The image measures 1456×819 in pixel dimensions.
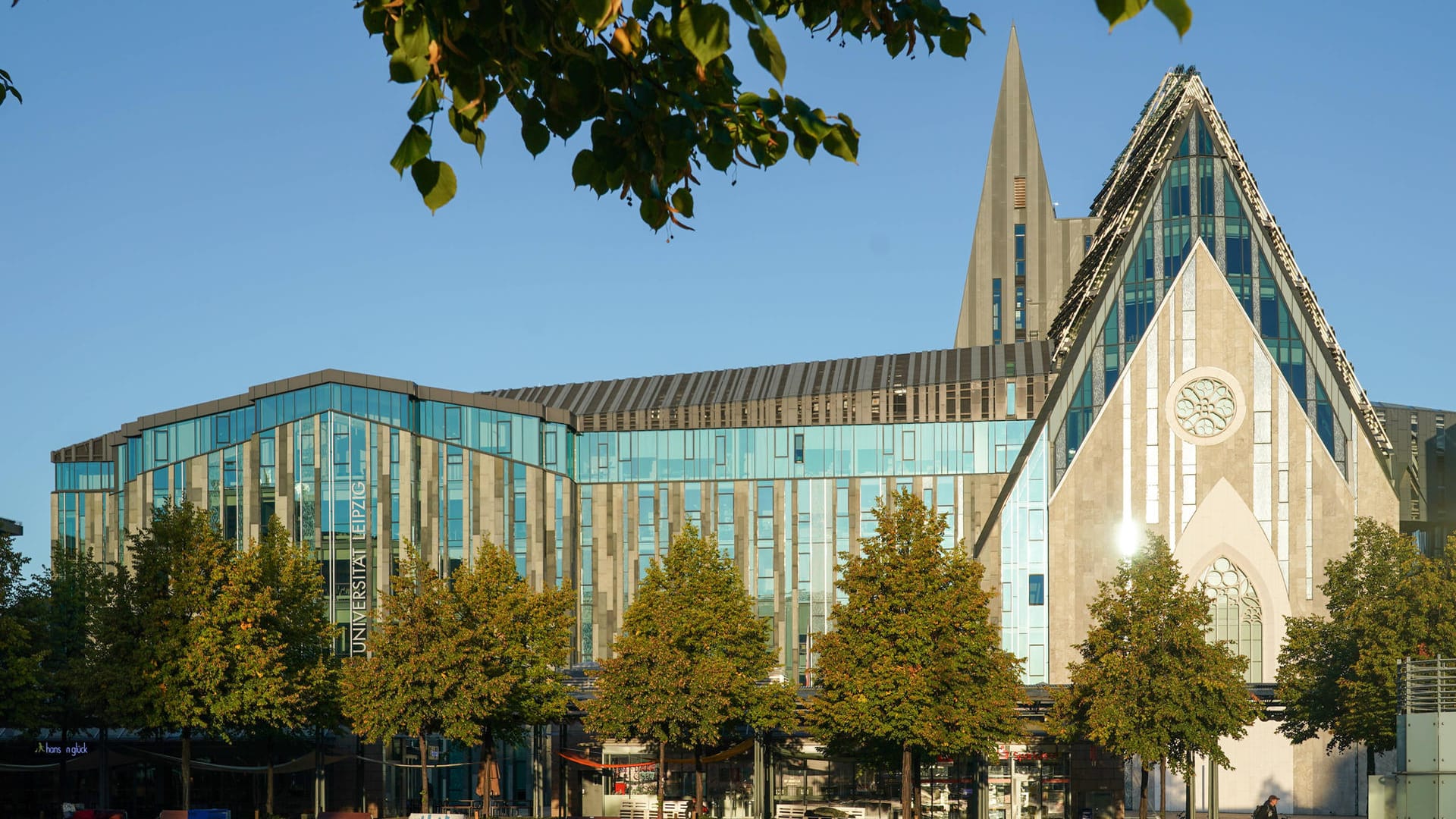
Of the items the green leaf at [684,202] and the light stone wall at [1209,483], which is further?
the light stone wall at [1209,483]

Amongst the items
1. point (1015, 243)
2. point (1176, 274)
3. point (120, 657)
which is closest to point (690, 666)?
point (120, 657)

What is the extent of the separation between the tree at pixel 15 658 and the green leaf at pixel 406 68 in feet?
189

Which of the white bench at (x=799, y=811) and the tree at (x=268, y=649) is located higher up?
the tree at (x=268, y=649)

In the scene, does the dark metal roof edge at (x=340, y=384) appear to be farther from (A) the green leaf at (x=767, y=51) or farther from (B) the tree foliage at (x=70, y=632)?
(A) the green leaf at (x=767, y=51)

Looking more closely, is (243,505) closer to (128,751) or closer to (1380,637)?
(128,751)

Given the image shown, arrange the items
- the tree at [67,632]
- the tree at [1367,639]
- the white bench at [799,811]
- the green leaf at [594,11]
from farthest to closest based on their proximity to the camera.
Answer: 1. the white bench at [799,811]
2. the tree at [67,632]
3. the tree at [1367,639]
4. the green leaf at [594,11]

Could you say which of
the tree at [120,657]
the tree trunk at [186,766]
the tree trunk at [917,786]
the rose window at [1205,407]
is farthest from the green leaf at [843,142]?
the rose window at [1205,407]

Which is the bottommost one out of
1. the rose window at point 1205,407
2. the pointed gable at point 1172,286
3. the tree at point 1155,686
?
the tree at point 1155,686

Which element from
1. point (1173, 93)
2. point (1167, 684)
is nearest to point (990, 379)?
point (1173, 93)

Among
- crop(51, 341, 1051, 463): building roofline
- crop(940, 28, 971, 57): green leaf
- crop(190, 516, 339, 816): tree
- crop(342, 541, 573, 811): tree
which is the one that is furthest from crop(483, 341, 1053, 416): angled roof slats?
crop(940, 28, 971, 57): green leaf

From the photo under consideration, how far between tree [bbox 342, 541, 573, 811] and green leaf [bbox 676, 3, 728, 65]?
179ft

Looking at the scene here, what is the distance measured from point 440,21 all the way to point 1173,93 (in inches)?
3573

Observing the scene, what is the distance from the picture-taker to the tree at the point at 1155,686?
60375mm

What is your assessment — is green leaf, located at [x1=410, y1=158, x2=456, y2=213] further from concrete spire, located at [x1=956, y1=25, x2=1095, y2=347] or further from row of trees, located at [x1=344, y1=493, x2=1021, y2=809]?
concrete spire, located at [x1=956, y1=25, x2=1095, y2=347]
